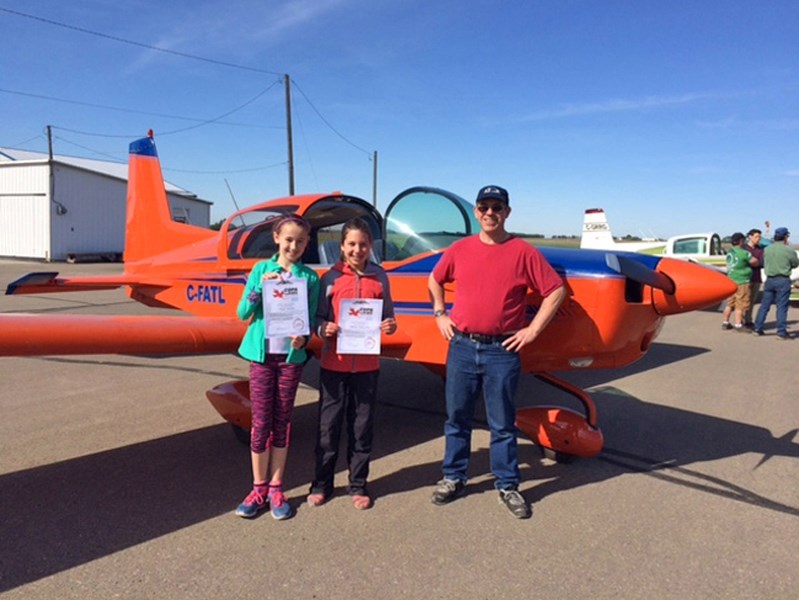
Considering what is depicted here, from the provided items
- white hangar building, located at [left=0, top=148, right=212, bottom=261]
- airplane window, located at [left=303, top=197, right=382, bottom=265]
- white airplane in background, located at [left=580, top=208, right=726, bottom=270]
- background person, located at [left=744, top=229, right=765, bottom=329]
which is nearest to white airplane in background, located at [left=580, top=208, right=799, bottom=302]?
white airplane in background, located at [left=580, top=208, right=726, bottom=270]

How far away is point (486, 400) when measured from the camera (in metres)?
2.96

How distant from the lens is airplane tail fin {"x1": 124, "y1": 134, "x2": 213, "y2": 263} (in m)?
7.20

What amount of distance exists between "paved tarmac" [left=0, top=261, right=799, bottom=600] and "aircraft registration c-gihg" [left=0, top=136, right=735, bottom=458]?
0.40 metres

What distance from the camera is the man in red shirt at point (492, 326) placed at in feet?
9.10

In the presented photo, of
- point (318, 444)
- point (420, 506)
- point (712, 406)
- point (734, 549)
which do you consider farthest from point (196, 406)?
point (712, 406)

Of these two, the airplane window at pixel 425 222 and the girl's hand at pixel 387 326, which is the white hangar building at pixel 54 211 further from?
the girl's hand at pixel 387 326

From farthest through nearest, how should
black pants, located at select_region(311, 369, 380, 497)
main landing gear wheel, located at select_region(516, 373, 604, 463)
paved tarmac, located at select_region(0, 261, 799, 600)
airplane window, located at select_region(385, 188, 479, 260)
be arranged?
airplane window, located at select_region(385, 188, 479, 260)
main landing gear wheel, located at select_region(516, 373, 604, 463)
black pants, located at select_region(311, 369, 380, 497)
paved tarmac, located at select_region(0, 261, 799, 600)

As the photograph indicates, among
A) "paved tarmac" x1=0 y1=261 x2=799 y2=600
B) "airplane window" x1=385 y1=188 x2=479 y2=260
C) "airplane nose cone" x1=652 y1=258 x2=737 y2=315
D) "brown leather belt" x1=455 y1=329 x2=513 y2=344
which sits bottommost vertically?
"paved tarmac" x1=0 y1=261 x2=799 y2=600

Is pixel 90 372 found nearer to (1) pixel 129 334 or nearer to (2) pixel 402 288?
(1) pixel 129 334

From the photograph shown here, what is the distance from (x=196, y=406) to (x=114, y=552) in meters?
2.28

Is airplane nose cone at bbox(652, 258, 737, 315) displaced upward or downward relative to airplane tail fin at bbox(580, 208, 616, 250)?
downward

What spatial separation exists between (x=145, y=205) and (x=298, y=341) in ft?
18.2

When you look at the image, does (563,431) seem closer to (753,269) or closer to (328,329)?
(328,329)

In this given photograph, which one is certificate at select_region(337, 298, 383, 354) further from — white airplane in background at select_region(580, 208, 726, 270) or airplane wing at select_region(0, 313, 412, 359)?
white airplane in background at select_region(580, 208, 726, 270)
